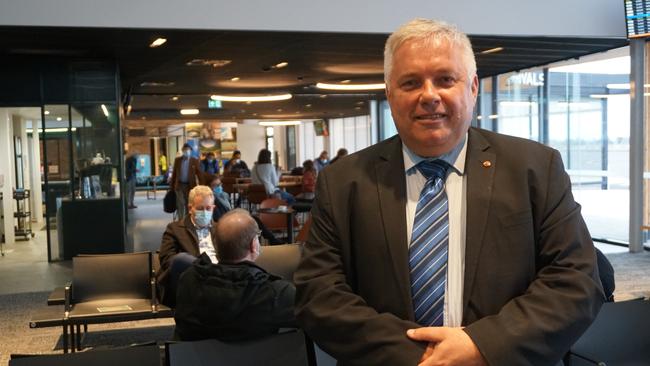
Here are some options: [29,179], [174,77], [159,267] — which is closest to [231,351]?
[159,267]

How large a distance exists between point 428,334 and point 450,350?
0.17ft

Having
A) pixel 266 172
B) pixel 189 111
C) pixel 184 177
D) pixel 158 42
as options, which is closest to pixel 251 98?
pixel 189 111

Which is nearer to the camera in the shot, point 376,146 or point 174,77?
point 376,146

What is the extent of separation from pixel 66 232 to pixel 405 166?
860 centimetres

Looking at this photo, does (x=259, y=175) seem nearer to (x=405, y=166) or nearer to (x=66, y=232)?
(x=66, y=232)

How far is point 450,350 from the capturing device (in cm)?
128

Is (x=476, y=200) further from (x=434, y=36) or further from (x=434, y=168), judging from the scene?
(x=434, y=36)

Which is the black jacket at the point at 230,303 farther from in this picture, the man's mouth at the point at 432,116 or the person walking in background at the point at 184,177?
the person walking in background at the point at 184,177

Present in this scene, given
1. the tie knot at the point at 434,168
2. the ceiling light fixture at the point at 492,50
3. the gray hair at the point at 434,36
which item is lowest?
the tie knot at the point at 434,168

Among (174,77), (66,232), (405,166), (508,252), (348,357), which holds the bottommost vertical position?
(66,232)

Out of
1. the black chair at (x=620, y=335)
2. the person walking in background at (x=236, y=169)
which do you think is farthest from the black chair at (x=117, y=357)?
the person walking in background at (x=236, y=169)

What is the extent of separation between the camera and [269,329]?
3.22 m

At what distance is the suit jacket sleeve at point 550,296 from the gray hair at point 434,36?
26 cm

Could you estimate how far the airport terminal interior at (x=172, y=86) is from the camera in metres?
7.56
